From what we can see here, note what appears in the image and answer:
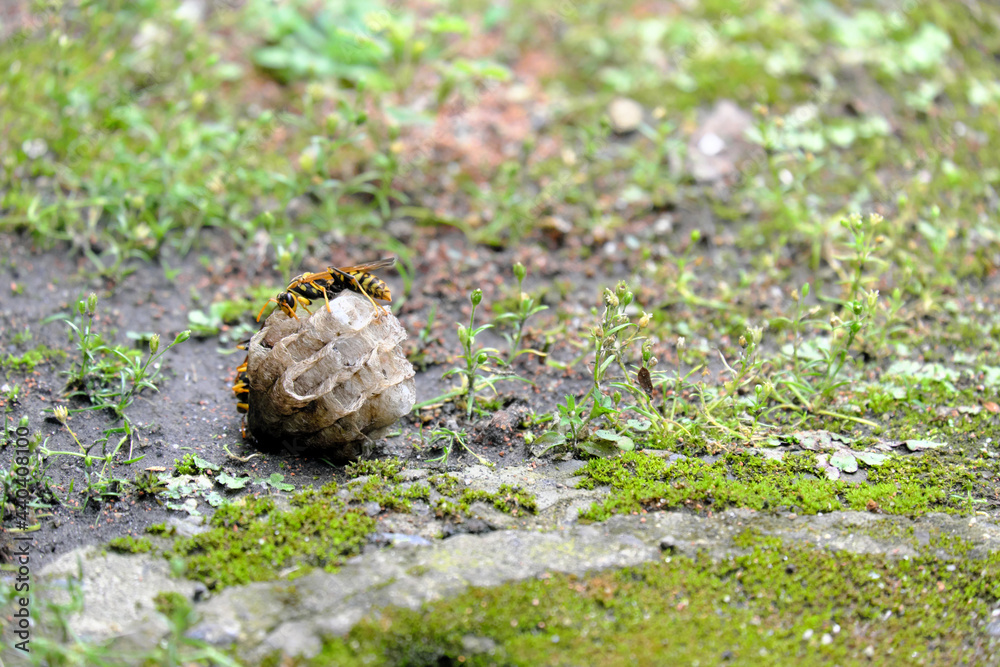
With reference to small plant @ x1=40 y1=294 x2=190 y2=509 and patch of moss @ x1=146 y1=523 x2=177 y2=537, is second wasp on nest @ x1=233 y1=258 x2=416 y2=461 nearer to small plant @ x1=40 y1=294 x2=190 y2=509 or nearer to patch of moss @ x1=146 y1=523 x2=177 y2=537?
small plant @ x1=40 y1=294 x2=190 y2=509

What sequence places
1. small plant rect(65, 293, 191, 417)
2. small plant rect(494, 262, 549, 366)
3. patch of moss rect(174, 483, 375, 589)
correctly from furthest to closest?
small plant rect(494, 262, 549, 366) < small plant rect(65, 293, 191, 417) < patch of moss rect(174, 483, 375, 589)

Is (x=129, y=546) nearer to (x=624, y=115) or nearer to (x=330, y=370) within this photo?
(x=330, y=370)

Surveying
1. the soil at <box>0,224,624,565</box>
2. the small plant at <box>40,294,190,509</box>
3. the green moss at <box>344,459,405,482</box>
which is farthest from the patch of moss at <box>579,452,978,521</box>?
the small plant at <box>40,294,190,509</box>

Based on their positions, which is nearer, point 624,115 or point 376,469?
point 376,469

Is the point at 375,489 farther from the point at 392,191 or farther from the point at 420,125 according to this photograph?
the point at 420,125

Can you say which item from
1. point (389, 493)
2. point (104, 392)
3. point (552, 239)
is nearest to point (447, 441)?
point (389, 493)

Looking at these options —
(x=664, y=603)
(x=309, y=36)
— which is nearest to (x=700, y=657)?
(x=664, y=603)

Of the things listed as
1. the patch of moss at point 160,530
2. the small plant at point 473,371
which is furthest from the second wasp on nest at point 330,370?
the patch of moss at point 160,530
